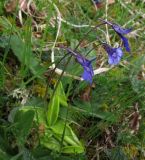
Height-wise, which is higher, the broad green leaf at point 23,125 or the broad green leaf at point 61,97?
the broad green leaf at point 61,97

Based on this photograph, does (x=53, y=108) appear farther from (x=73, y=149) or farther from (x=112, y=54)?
(x=112, y=54)

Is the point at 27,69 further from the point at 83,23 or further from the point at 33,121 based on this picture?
the point at 83,23

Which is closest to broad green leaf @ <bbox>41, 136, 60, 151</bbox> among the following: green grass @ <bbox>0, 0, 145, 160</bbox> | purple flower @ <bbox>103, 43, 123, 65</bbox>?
green grass @ <bbox>0, 0, 145, 160</bbox>

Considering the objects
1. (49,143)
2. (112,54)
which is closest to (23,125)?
(49,143)

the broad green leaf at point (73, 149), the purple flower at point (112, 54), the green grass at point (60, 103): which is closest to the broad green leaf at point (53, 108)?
the green grass at point (60, 103)

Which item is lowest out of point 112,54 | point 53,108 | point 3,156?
point 3,156

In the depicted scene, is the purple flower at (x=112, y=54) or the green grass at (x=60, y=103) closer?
the purple flower at (x=112, y=54)

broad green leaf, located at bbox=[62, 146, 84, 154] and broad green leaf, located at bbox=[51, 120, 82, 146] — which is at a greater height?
broad green leaf, located at bbox=[51, 120, 82, 146]

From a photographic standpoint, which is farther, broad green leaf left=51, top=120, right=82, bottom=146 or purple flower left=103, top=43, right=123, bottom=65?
broad green leaf left=51, top=120, right=82, bottom=146

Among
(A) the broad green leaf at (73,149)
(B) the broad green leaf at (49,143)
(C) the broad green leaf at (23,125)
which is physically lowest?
(A) the broad green leaf at (73,149)

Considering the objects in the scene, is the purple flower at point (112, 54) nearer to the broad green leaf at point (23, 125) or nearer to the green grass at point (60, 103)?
the green grass at point (60, 103)

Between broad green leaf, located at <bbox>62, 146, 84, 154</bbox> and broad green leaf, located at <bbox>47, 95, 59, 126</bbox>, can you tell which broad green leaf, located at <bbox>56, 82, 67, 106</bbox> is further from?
broad green leaf, located at <bbox>62, 146, 84, 154</bbox>
